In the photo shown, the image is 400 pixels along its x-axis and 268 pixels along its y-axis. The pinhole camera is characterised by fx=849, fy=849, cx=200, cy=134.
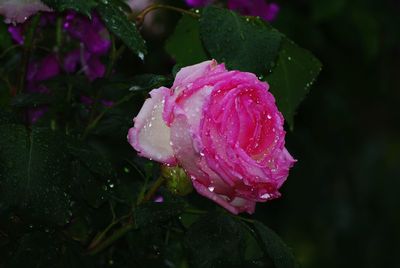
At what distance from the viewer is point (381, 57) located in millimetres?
3035

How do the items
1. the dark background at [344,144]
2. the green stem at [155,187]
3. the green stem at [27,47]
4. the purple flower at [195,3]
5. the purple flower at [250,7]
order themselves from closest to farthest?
the green stem at [155,187] → the green stem at [27,47] → the purple flower at [195,3] → the purple flower at [250,7] → the dark background at [344,144]

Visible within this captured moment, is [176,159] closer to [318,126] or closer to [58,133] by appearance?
[58,133]

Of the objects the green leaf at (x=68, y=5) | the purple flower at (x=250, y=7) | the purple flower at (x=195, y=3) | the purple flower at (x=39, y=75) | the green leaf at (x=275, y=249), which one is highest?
the green leaf at (x=68, y=5)

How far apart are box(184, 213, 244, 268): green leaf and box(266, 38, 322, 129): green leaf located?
0.86ft

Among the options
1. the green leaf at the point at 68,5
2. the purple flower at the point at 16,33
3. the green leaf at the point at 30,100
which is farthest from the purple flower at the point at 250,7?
the green leaf at the point at 68,5

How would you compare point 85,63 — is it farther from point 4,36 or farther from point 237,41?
point 237,41

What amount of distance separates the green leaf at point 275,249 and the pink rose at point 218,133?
7cm

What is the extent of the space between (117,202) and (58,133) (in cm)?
16

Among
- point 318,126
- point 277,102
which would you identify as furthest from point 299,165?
point 277,102

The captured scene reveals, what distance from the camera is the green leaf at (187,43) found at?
1217mm

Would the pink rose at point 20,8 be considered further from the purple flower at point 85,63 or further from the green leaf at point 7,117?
the purple flower at point 85,63

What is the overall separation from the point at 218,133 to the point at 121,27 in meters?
0.21

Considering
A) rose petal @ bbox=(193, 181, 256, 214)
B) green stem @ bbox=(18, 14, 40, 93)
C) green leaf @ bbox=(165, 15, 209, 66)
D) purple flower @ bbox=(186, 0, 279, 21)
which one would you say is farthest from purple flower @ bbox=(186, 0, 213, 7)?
rose petal @ bbox=(193, 181, 256, 214)

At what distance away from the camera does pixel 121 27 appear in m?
0.99
